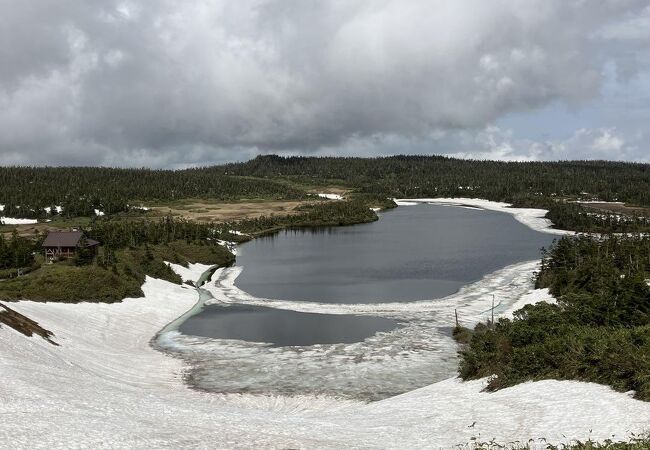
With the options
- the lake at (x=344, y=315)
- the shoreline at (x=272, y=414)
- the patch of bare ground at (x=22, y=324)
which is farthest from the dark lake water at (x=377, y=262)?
the shoreline at (x=272, y=414)

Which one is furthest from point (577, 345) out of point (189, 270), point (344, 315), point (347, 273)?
point (189, 270)

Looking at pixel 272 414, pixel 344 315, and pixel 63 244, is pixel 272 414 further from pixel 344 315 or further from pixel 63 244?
pixel 63 244

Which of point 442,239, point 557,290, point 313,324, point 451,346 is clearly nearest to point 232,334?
point 313,324

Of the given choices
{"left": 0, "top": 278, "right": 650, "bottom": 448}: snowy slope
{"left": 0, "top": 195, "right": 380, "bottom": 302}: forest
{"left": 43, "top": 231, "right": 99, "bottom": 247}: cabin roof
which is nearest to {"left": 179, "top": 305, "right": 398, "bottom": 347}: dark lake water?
{"left": 0, "top": 195, "right": 380, "bottom": 302}: forest

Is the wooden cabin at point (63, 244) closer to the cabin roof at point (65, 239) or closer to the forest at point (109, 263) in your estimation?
the cabin roof at point (65, 239)

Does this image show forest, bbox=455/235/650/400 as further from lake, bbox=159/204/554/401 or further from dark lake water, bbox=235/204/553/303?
dark lake water, bbox=235/204/553/303

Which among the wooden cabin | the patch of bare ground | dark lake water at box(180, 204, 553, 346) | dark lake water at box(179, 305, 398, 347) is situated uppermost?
the wooden cabin
